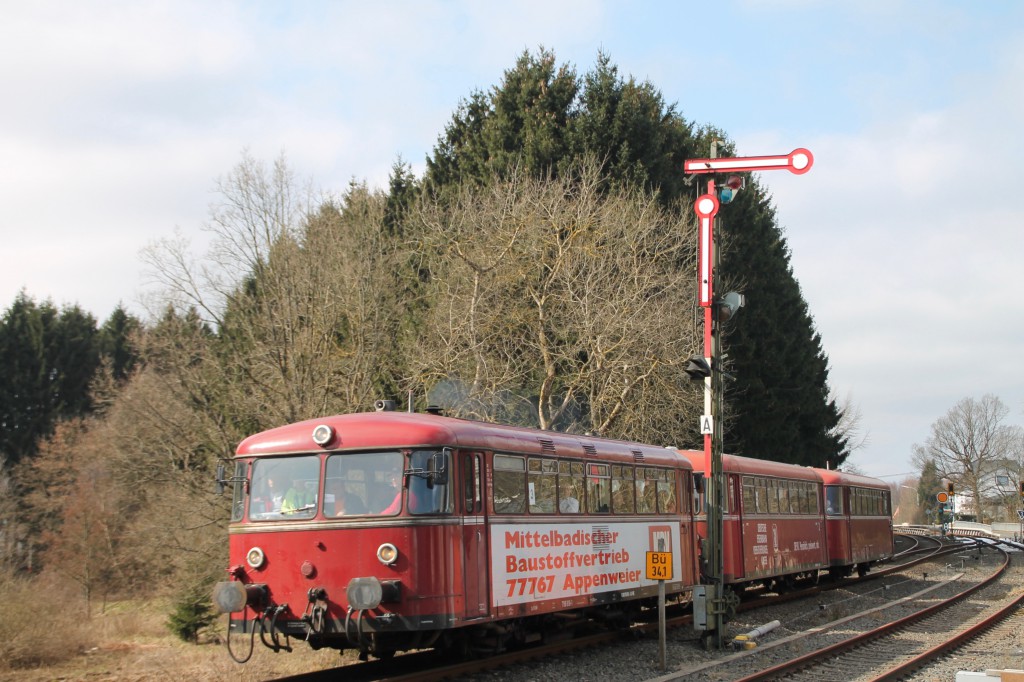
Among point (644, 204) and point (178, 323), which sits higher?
point (644, 204)

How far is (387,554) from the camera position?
35.7ft

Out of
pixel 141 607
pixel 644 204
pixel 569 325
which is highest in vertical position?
pixel 644 204

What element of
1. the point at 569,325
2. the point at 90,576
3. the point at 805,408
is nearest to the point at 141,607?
the point at 90,576

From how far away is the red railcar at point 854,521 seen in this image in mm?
26812

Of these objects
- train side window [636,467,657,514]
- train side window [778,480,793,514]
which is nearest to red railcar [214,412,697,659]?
train side window [636,467,657,514]

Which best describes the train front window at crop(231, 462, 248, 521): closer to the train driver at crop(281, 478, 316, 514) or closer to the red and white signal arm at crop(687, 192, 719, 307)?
the train driver at crop(281, 478, 316, 514)

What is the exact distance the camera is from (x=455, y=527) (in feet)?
37.0

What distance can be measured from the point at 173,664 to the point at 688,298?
56.6 ft

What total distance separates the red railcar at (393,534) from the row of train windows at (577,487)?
3 centimetres

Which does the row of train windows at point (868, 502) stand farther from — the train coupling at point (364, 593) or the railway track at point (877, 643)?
the train coupling at point (364, 593)

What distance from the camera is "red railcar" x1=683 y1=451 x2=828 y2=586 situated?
2011 centimetres

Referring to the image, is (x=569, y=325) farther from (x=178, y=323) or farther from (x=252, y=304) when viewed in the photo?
(x=178, y=323)

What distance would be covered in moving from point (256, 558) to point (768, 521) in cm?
1360

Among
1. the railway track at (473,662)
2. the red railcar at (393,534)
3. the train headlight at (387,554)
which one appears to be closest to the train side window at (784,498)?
the railway track at (473,662)
